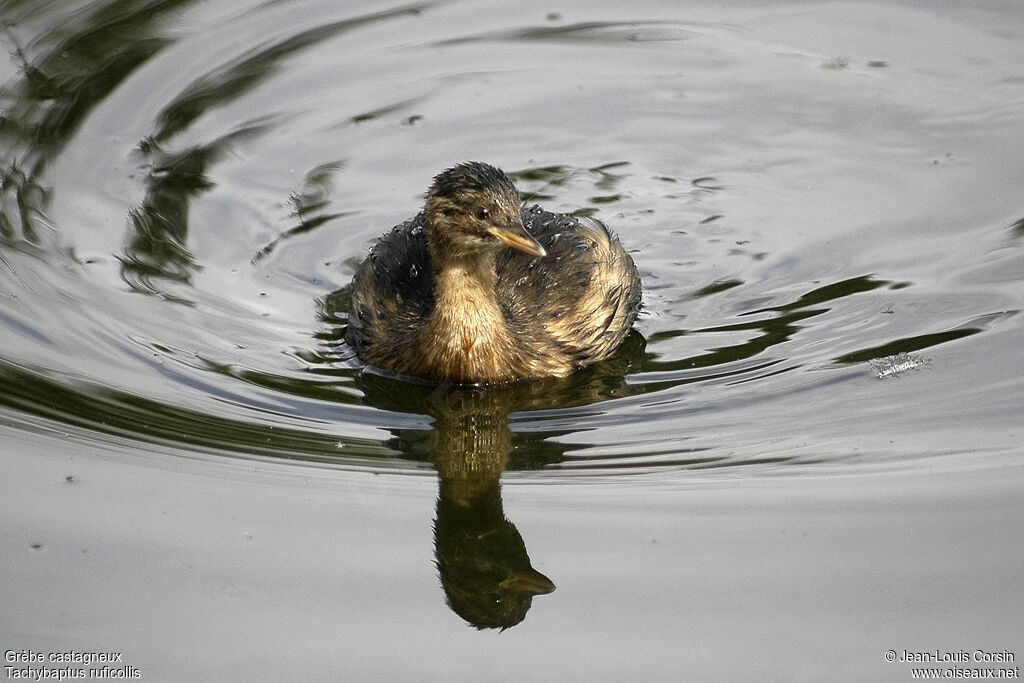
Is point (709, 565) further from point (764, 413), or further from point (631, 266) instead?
point (631, 266)

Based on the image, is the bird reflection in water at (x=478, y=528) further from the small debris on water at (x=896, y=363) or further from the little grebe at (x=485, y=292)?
the small debris on water at (x=896, y=363)

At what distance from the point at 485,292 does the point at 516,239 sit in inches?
22.7

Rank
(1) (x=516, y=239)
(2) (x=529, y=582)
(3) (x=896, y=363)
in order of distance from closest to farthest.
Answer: (2) (x=529, y=582) → (1) (x=516, y=239) → (3) (x=896, y=363)

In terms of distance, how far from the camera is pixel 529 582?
5867mm

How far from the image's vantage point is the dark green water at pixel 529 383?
590cm

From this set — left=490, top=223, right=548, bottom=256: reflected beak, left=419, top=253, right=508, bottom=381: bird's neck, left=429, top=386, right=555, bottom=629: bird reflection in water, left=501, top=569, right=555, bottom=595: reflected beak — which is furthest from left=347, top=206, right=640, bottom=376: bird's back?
left=501, top=569, right=555, bottom=595: reflected beak

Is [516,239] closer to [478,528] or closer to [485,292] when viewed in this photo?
[485,292]

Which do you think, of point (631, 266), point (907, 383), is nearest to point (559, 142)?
point (631, 266)

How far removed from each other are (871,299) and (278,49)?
6.05 m

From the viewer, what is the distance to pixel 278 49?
12227 millimetres

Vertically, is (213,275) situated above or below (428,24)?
below

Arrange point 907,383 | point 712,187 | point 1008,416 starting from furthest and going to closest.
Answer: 1. point 712,187
2. point 907,383
3. point 1008,416

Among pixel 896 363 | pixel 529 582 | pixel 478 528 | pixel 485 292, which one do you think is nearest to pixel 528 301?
pixel 485 292

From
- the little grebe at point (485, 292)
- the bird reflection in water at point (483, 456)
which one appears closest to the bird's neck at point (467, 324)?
the little grebe at point (485, 292)
